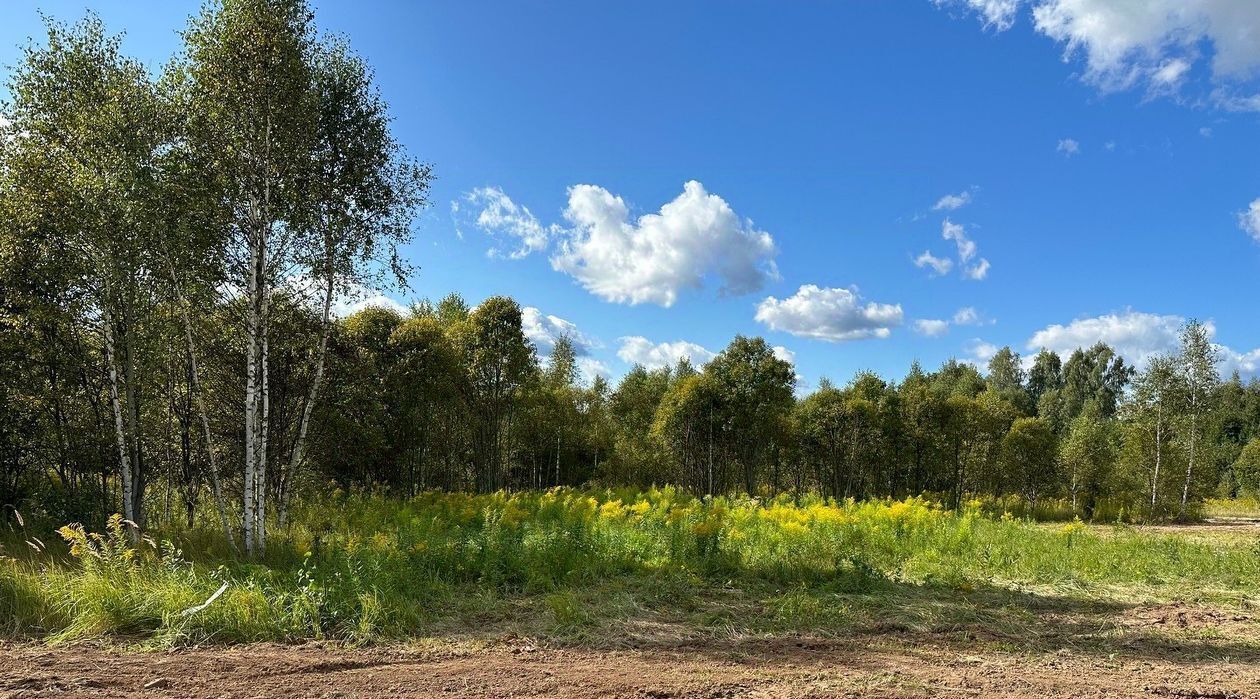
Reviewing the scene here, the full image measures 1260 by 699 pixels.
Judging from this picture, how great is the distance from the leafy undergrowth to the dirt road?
17.9 inches

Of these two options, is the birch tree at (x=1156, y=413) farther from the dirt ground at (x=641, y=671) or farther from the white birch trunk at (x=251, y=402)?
the white birch trunk at (x=251, y=402)

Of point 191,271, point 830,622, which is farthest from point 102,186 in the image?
point 830,622

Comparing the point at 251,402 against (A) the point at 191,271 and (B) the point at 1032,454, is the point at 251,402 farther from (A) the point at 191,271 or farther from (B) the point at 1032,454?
(B) the point at 1032,454

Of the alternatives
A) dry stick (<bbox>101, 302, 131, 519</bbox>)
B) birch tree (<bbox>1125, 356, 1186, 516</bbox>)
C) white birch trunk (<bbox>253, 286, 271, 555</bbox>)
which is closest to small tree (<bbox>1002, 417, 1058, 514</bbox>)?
birch tree (<bbox>1125, 356, 1186, 516</bbox>)

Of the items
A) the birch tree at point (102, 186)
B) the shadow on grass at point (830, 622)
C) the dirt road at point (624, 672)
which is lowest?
the shadow on grass at point (830, 622)

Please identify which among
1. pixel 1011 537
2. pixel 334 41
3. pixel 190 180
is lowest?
pixel 1011 537

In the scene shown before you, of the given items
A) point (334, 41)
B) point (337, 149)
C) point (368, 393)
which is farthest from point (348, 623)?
point (368, 393)

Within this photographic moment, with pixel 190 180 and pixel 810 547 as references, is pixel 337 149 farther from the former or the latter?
pixel 810 547

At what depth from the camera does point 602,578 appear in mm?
7426

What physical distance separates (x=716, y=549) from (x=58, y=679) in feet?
20.9

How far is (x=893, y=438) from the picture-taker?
2606cm

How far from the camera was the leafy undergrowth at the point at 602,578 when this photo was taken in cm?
529

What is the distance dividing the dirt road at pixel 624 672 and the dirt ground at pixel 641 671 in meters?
0.01

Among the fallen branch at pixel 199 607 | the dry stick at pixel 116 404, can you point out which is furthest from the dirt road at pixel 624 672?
the dry stick at pixel 116 404
